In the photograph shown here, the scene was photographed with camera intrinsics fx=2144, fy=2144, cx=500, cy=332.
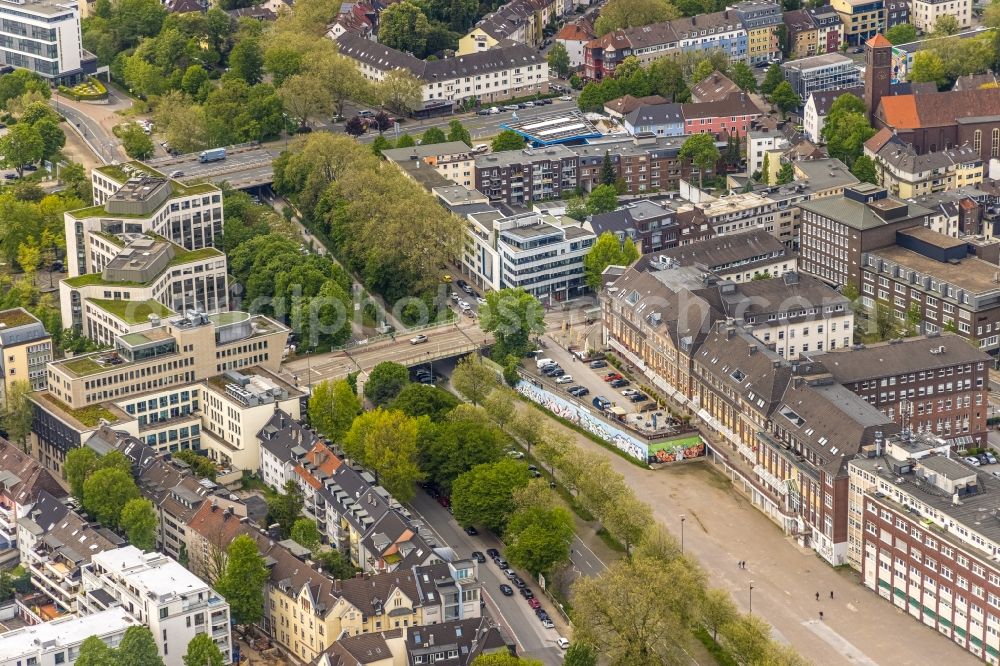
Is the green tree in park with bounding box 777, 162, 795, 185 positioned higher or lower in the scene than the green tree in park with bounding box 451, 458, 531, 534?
higher

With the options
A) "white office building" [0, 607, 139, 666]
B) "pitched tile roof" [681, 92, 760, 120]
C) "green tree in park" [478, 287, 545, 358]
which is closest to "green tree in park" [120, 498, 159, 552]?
"white office building" [0, 607, 139, 666]

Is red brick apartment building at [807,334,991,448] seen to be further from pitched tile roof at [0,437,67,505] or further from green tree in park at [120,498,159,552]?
pitched tile roof at [0,437,67,505]

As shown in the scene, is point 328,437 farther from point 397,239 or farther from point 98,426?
point 397,239

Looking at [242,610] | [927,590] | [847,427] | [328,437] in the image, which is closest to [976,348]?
[847,427]

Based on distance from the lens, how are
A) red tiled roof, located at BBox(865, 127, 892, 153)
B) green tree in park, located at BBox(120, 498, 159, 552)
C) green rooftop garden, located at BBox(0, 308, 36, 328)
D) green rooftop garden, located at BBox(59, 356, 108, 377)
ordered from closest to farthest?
green tree in park, located at BBox(120, 498, 159, 552), green rooftop garden, located at BBox(59, 356, 108, 377), green rooftop garden, located at BBox(0, 308, 36, 328), red tiled roof, located at BBox(865, 127, 892, 153)

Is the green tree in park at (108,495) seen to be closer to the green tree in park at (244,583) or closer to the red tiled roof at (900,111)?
the green tree in park at (244,583)

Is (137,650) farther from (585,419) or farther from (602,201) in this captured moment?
(602,201)

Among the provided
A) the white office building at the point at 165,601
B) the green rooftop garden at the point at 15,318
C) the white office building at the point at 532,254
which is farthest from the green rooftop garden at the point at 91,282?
the white office building at the point at 165,601
